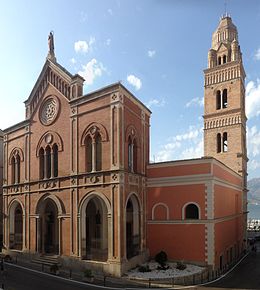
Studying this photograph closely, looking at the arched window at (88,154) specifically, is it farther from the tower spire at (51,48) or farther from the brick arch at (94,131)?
the tower spire at (51,48)

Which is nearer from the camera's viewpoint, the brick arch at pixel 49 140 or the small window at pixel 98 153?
the small window at pixel 98 153

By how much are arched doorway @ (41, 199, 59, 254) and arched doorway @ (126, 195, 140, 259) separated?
25.5ft

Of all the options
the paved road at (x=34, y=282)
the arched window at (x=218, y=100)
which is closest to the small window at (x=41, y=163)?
the paved road at (x=34, y=282)

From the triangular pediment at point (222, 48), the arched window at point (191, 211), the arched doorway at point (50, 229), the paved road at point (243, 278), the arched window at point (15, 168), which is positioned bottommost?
the paved road at point (243, 278)

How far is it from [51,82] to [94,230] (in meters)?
15.0

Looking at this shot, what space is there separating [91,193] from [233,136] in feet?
82.2

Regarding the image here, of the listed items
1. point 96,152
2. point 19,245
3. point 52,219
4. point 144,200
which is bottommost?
point 19,245

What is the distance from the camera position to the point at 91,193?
27141 mm

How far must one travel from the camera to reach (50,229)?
107ft

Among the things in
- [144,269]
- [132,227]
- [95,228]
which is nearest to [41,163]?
[95,228]

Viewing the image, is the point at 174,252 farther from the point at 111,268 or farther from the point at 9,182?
the point at 9,182

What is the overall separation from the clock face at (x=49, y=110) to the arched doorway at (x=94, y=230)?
352 inches

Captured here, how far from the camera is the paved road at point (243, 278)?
23.3 metres

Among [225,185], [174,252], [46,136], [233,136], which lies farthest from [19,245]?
[233,136]
